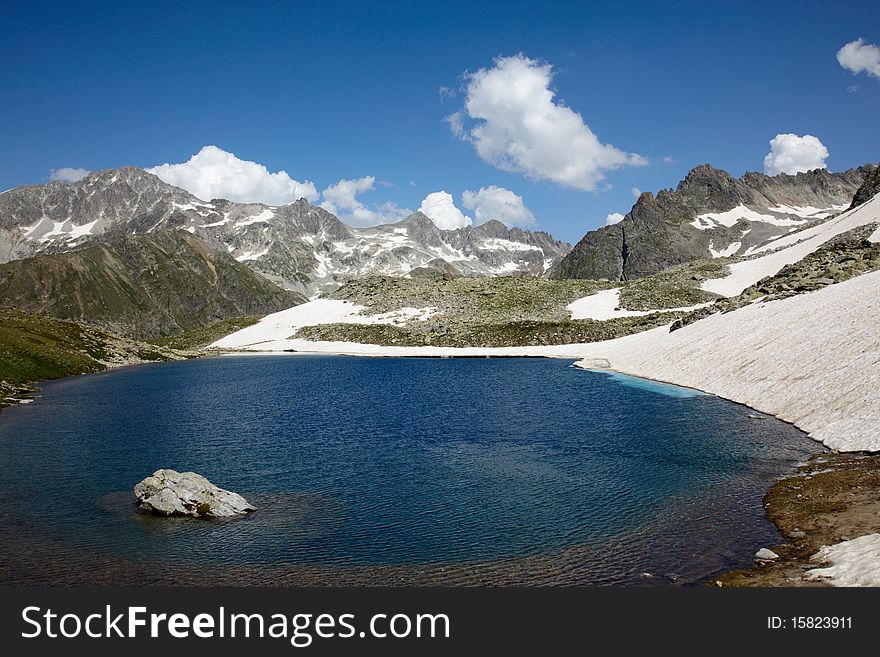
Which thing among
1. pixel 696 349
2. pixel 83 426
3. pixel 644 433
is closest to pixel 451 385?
pixel 696 349

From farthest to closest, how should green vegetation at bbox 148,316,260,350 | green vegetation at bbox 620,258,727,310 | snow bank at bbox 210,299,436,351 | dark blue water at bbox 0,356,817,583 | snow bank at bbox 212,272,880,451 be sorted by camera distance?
green vegetation at bbox 148,316,260,350, snow bank at bbox 210,299,436,351, green vegetation at bbox 620,258,727,310, snow bank at bbox 212,272,880,451, dark blue water at bbox 0,356,817,583

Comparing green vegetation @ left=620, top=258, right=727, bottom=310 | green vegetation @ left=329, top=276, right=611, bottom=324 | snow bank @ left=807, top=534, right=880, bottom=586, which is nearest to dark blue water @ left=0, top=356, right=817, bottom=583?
snow bank @ left=807, top=534, right=880, bottom=586

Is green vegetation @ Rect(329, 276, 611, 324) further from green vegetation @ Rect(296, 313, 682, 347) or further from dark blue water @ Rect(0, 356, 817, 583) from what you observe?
dark blue water @ Rect(0, 356, 817, 583)

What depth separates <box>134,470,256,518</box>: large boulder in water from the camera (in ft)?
86.9

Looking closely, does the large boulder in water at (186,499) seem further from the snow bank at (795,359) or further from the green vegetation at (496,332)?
the green vegetation at (496,332)

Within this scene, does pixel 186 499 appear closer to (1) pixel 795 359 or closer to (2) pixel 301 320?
(1) pixel 795 359

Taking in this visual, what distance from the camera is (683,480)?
29.7 metres

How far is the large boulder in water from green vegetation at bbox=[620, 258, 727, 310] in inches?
5015

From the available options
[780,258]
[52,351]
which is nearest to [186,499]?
[52,351]


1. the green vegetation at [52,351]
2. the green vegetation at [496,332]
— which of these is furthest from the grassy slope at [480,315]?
the green vegetation at [52,351]

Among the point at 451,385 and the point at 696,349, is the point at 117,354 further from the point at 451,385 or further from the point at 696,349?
the point at 696,349

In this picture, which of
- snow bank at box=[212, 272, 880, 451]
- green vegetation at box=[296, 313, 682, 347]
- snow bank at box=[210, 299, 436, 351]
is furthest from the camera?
snow bank at box=[210, 299, 436, 351]

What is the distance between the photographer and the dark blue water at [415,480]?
2119 cm

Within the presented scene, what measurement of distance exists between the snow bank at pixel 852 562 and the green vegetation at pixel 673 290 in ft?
415
